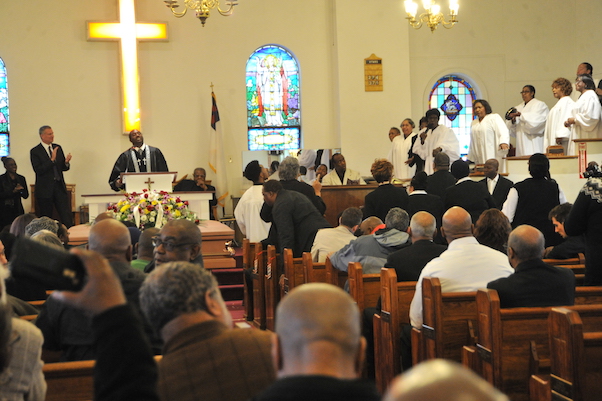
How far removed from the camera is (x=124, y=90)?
511 inches

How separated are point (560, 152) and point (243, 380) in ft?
32.4

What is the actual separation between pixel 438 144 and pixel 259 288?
17.9 feet

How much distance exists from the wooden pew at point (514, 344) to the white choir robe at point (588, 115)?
841cm

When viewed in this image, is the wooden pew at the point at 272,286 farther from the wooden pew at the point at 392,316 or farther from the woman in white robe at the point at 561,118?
the woman in white robe at the point at 561,118

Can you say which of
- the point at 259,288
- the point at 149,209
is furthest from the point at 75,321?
the point at 149,209

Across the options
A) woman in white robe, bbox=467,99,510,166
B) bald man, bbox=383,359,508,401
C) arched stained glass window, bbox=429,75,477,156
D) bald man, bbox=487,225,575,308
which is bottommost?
bald man, bbox=487,225,575,308

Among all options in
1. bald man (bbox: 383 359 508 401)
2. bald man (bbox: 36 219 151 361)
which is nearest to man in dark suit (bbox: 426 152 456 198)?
bald man (bbox: 36 219 151 361)

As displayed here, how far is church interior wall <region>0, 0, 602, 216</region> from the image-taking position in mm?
13008

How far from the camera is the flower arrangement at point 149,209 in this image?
24.7 feet

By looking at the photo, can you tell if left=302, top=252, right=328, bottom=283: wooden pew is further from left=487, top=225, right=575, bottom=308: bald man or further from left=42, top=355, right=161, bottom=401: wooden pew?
left=42, top=355, right=161, bottom=401: wooden pew

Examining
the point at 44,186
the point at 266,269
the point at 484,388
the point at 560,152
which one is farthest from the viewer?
the point at 44,186

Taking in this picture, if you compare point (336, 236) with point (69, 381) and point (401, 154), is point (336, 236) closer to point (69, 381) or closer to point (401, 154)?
point (69, 381)

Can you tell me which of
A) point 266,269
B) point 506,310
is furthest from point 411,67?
point 506,310

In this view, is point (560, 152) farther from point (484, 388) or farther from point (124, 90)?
point (484, 388)
